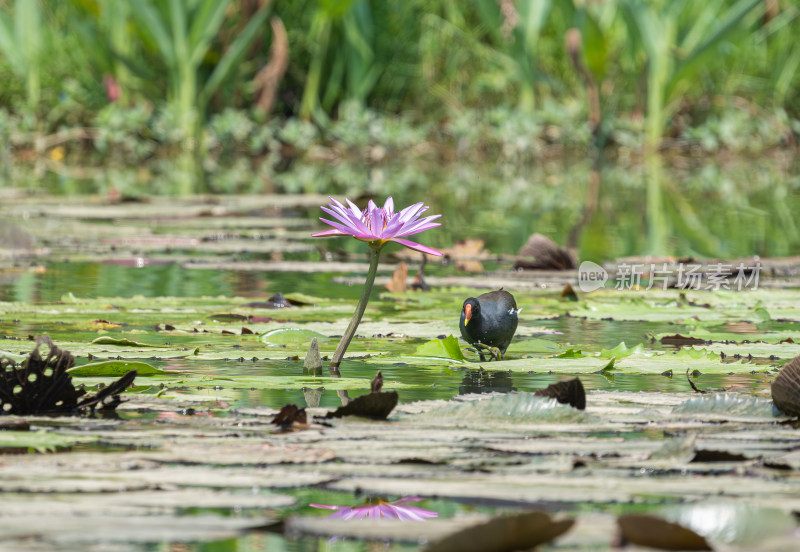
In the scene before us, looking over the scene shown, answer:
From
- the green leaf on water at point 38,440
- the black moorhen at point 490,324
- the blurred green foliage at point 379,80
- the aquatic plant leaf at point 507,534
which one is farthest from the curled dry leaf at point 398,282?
the blurred green foliage at point 379,80

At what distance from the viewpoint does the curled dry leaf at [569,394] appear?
62.0 inches

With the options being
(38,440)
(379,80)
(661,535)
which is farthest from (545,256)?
(379,80)

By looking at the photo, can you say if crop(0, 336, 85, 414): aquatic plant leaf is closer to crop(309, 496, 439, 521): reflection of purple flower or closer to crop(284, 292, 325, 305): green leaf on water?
crop(309, 496, 439, 521): reflection of purple flower

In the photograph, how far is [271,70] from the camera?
37.0ft

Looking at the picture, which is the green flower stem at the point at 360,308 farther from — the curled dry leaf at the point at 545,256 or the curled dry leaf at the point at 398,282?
the curled dry leaf at the point at 545,256

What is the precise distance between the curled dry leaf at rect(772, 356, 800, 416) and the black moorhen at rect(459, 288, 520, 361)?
0.55m

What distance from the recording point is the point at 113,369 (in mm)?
1807

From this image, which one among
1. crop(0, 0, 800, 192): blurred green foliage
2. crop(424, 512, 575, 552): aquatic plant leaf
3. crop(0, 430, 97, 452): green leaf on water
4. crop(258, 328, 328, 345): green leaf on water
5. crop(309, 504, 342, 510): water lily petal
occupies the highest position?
crop(0, 0, 800, 192): blurred green foliage

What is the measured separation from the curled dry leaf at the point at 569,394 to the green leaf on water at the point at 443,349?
1.56 ft

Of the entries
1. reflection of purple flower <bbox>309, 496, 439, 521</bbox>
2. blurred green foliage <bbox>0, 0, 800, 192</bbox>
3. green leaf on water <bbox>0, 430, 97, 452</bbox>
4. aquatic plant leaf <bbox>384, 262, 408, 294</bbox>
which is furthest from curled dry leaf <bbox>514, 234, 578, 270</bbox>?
blurred green foliage <bbox>0, 0, 800, 192</bbox>

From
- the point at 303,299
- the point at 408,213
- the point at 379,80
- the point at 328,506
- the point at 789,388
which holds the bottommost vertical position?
the point at 328,506

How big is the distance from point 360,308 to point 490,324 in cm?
26

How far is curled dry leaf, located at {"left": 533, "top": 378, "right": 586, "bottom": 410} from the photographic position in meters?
1.57

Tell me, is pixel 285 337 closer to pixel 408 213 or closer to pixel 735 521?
pixel 408 213
